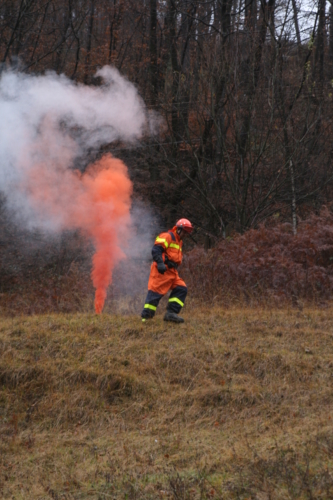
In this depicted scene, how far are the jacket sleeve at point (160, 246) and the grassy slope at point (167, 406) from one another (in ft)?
3.96

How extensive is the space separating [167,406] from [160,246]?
2650 millimetres

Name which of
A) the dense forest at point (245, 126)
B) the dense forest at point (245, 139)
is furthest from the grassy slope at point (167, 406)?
the dense forest at point (245, 126)

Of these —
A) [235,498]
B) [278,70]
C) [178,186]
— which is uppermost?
[278,70]

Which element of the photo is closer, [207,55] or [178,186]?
[207,55]

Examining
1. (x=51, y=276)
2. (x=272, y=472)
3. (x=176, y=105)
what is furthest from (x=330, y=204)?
(x=272, y=472)

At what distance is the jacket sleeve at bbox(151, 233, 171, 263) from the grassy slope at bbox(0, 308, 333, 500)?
121 cm

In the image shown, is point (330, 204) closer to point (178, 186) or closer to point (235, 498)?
point (178, 186)

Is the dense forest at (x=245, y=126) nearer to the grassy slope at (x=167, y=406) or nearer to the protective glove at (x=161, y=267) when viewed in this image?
the grassy slope at (x=167, y=406)

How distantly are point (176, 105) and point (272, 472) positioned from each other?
12162 mm

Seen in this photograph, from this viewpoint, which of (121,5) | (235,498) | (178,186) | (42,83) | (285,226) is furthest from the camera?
(121,5)

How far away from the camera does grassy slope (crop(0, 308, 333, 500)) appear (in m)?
4.87

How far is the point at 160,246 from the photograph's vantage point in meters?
8.50

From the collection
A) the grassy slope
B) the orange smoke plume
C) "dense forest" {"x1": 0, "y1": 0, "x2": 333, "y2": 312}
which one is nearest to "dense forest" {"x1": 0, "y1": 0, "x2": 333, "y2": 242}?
"dense forest" {"x1": 0, "y1": 0, "x2": 333, "y2": 312}

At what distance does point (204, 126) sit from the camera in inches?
625
